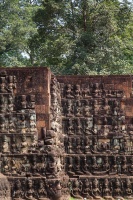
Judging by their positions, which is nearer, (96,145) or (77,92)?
(96,145)

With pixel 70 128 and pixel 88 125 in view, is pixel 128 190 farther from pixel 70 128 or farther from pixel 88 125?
pixel 70 128

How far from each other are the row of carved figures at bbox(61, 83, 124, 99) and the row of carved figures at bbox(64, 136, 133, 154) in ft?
5.30

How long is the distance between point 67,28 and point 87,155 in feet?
36.4

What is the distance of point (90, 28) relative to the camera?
29.0 m

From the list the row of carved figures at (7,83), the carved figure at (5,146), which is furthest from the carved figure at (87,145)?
the row of carved figures at (7,83)

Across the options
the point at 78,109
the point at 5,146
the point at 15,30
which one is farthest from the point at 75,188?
the point at 15,30

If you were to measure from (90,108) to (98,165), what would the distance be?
2.16m

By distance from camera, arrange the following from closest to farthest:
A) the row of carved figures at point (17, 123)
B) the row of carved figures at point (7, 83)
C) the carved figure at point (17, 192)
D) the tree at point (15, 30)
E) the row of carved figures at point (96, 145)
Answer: the carved figure at point (17, 192)
the row of carved figures at point (17, 123)
the row of carved figures at point (7, 83)
the row of carved figures at point (96, 145)
the tree at point (15, 30)

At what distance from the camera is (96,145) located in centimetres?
2023

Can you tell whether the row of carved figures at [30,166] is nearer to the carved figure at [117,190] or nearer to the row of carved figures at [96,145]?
the row of carved figures at [96,145]

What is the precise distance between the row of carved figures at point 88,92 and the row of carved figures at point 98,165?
2347 mm

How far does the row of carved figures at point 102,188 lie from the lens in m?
19.5

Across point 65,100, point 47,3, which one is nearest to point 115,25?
point 47,3

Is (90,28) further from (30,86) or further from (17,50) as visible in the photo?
(17,50)
